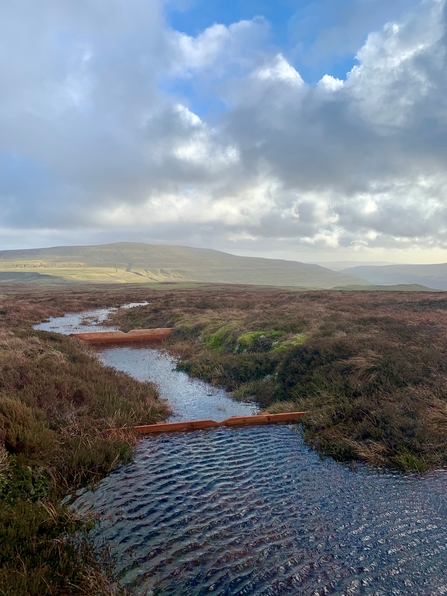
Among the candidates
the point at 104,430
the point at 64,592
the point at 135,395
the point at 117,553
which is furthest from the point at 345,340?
the point at 64,592

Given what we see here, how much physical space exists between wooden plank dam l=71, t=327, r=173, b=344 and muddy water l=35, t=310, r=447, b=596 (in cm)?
1736

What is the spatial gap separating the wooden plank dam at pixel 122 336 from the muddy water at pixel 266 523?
17364mm

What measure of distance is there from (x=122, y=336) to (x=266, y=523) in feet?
70.7

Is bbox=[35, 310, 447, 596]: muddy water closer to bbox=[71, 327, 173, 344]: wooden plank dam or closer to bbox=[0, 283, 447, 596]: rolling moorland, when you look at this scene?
bbox=[0, 283, 447, 596]: rolling moorland

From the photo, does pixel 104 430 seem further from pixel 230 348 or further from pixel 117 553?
pixel 230 348

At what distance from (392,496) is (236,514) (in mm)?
3033

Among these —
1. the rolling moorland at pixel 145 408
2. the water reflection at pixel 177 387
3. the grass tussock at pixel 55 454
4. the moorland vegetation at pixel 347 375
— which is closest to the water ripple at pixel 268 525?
the grass tussock at pixel 55 454

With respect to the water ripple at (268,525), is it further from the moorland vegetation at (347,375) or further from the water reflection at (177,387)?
the water reflection at (177,387)

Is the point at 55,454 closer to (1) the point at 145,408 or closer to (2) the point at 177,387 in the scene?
(1) the point at 145,408

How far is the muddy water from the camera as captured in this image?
5.12 metres

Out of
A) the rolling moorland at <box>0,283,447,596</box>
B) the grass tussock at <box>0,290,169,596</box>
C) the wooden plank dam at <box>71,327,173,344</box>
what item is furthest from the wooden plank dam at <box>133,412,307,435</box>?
the wooden plank dam at <box>71,327,173,344</box>

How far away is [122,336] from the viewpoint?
2636 centimetres

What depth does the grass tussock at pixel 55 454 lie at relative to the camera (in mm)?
4824

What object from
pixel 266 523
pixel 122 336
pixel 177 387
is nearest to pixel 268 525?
pixel 266 523
